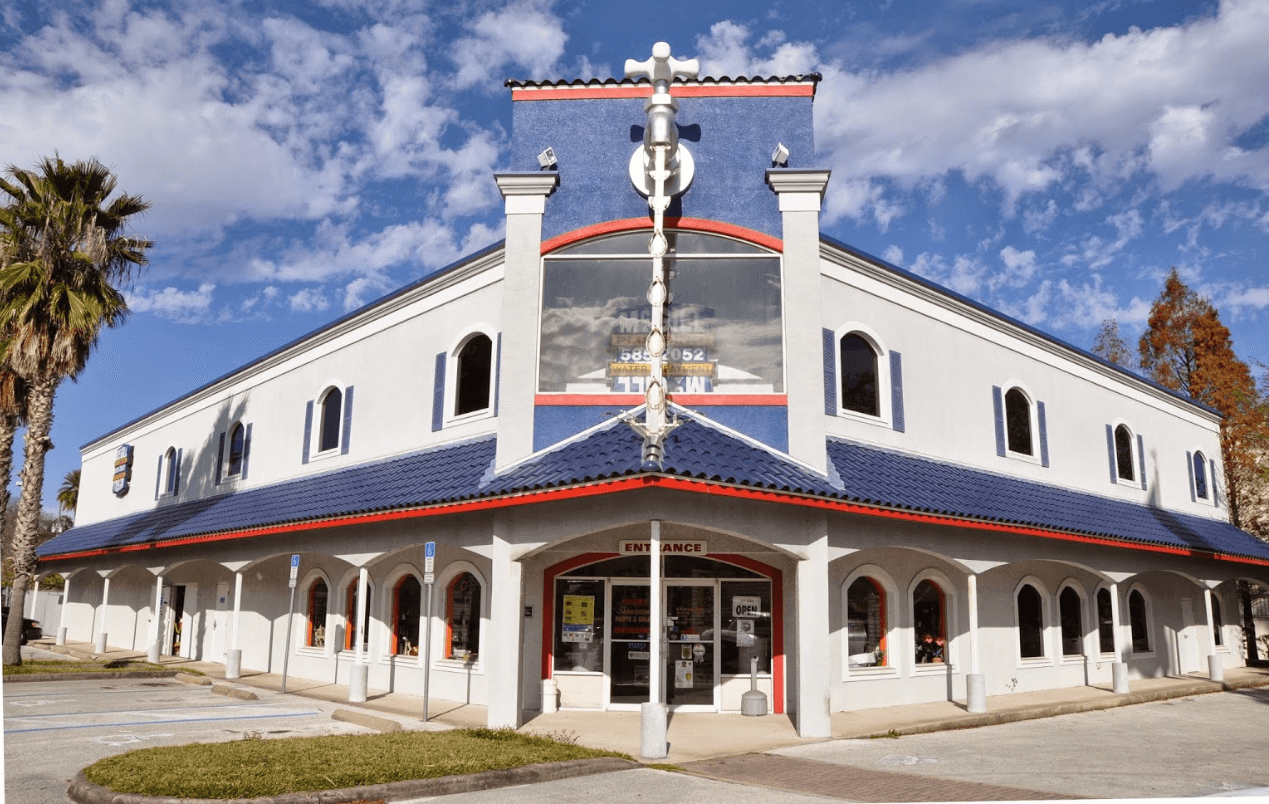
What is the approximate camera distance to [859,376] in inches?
720

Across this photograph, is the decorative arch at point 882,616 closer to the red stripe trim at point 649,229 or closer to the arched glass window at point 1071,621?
the arched glass window at point 1071,621

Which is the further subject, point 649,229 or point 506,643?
point 649,229

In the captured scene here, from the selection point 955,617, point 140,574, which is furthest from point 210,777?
point 140,574

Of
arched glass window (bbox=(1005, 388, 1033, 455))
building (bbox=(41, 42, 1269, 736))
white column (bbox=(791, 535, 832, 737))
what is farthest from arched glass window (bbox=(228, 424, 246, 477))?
arched glass window (bbox=(1005, 388, 1033, 455))

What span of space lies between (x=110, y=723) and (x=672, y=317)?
34.1ft

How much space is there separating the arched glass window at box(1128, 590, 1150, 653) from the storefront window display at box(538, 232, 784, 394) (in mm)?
14170

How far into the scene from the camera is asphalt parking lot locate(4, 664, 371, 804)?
421 inches

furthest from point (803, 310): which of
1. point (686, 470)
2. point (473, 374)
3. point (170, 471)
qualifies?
point (170, 471)

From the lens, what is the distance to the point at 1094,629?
22.1 m

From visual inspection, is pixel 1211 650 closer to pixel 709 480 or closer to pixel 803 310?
pixel 803 310

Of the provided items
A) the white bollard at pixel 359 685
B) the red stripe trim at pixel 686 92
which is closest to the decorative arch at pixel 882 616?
Result: the red stripe trim at pixel 686 92

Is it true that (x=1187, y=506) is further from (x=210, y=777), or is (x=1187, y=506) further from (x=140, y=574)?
(x=140, y=574)

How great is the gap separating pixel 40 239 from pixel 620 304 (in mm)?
16423

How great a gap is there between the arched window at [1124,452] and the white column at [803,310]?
13915 millimetres
